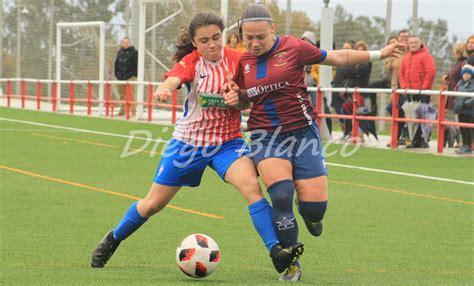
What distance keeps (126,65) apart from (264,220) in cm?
2367

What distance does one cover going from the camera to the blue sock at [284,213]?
22.4 feet

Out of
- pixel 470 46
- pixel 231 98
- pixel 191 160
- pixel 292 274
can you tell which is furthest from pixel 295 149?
pixel 470 46

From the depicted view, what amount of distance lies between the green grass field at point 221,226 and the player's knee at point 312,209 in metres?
0.36

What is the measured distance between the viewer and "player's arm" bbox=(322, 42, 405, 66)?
24.4 feet

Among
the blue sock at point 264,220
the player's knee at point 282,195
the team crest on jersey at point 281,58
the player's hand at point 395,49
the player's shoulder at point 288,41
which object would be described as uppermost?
the player's shoulder at point 288,41

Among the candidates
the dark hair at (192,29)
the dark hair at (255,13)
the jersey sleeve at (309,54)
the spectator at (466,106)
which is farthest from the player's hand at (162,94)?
the spectator at (466,106)

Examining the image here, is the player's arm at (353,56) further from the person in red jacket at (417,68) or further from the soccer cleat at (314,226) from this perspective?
the person in red jacket at (417,68)

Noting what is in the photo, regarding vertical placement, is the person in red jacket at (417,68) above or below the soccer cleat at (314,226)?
above

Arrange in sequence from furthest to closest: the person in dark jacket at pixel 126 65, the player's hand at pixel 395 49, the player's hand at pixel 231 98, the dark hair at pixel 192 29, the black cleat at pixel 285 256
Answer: the person in dark jacket at pixel 126 65
the player's hand at pixel 395 49
the dark hair at pixel 192 29
the player's hand at pixel 231 98
the black cleat at pixel 285 256

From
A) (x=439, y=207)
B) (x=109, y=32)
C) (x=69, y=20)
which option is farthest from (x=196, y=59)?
(x=69, y=20)

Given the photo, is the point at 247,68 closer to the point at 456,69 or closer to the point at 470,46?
the point at 470,46

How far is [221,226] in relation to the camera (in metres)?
9.46

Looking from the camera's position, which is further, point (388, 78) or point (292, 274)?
point (388, 78)

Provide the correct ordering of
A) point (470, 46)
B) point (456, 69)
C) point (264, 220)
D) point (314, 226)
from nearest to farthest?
point (264, 220) → point (314, 226) → point (470, 46) → point (456, 69)
